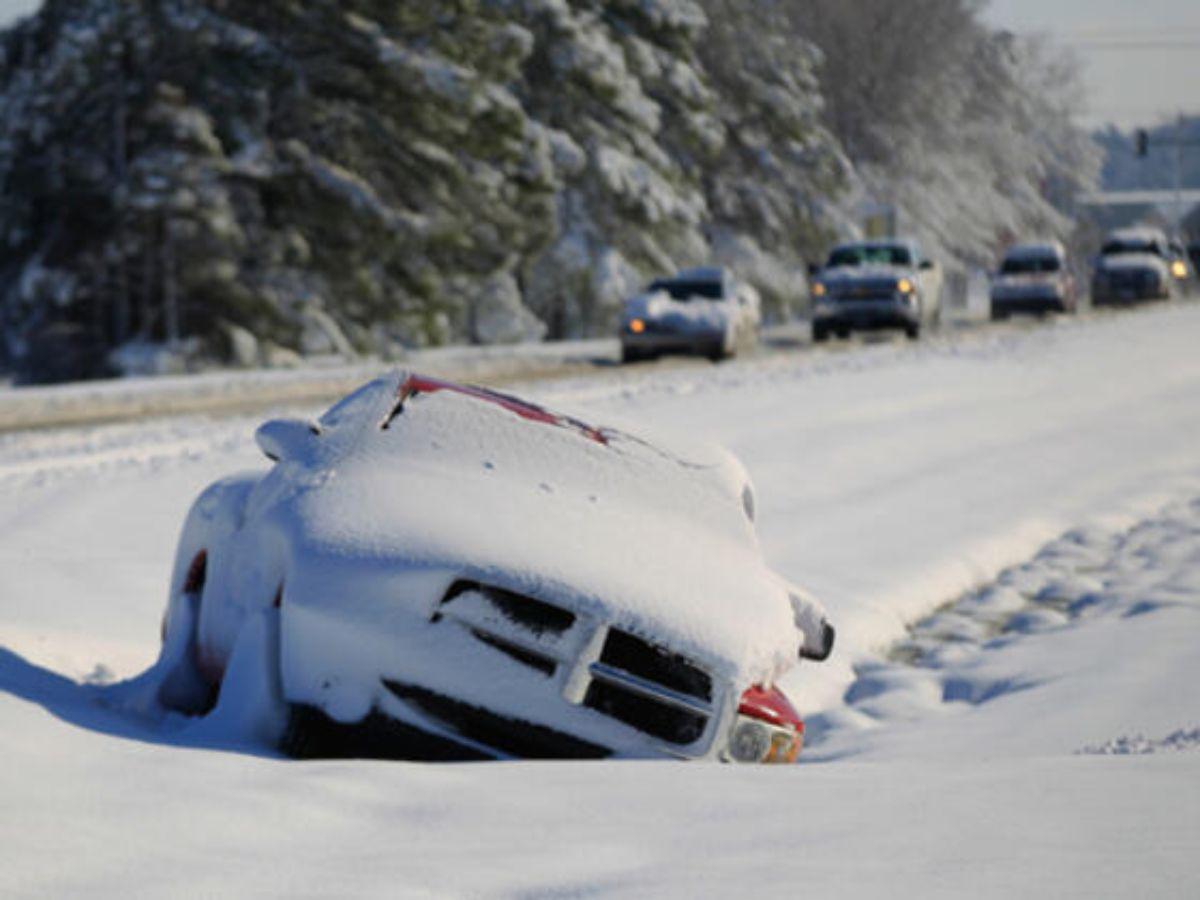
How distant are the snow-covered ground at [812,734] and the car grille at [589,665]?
11.0 inches

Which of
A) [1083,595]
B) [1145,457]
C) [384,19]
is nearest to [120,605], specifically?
[1083,595]

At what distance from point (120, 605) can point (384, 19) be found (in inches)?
1030

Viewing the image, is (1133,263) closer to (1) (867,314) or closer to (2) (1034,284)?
(2) (1034,284)

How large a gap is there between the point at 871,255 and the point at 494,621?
103 feet

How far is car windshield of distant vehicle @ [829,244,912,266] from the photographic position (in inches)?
1404

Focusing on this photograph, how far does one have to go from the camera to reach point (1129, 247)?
5241cm

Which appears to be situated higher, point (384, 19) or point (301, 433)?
point (384, 19)

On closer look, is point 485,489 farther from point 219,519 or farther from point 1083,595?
point 1083,595

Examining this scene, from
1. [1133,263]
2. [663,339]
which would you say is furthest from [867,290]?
[1133,263]

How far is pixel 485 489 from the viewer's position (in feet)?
19.6

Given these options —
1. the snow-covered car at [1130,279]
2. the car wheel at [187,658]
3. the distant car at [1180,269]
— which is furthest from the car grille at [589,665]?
the distant car at [1180,269]

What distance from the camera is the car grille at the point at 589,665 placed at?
5.38 metres

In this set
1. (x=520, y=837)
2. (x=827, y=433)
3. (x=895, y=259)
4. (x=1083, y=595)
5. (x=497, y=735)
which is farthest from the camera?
(x=895, y=259)

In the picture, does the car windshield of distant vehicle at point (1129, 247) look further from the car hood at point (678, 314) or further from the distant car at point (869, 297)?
the car hood at point (678, 314)
